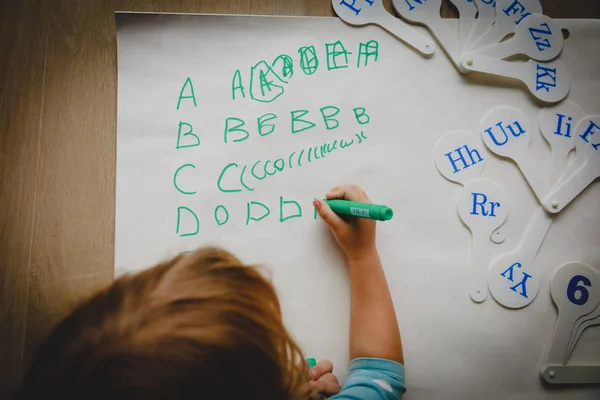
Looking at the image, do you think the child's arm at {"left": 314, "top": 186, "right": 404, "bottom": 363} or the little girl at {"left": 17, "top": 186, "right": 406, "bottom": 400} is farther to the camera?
the child's arm at {"left": 314, "top": 186, "right": 404, "bottom": 363}

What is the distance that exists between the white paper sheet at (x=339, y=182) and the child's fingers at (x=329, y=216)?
18 millimetres

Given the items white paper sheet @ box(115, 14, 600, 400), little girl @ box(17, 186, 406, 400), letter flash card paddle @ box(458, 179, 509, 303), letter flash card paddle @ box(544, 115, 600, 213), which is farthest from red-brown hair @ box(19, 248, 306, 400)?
letter flash card paddle @ box(544, 115, 600, 213)

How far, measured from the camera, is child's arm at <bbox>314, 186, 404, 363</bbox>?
1.54 ft

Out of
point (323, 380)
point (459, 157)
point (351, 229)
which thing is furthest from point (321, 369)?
point (459, 157)

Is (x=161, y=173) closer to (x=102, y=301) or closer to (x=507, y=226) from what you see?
(x=102, y=301)

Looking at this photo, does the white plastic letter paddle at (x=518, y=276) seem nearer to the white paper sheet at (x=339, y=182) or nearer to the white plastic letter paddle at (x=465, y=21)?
the white paper sheet at (x=339, y=182)

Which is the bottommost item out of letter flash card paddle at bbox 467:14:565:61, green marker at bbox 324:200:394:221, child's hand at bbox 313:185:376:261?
child's hand at bbox 313:185:376:261

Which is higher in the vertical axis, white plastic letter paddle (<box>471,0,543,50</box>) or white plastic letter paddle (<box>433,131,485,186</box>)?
white plastic letter paddle (<box>471,0,543,50</box>)

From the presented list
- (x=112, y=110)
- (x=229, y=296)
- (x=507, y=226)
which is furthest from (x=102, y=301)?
(x=507, y=226)

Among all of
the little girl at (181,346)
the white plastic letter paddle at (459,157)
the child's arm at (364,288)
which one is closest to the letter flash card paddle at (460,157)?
the white plastic letter paddle at (459,157)

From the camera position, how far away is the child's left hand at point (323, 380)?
1.52 ft

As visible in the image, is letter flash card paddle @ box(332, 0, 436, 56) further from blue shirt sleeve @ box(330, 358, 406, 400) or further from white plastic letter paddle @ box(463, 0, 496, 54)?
blue shirt sleeve @ box(330, 358, 406, 400)

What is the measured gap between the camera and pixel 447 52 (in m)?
0.53

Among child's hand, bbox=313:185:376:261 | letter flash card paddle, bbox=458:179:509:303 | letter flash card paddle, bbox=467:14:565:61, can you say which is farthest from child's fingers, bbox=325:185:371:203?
letter flash card paddle, bbox=467:14:565:61
